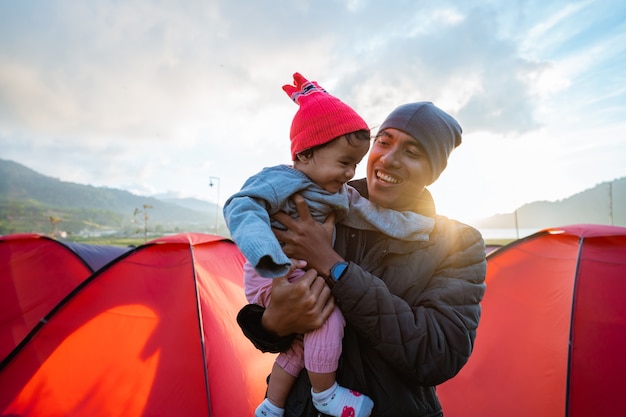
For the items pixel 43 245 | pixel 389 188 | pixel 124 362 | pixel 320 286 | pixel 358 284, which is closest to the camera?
pixel 358 284

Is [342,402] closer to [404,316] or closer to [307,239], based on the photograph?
[404,316]

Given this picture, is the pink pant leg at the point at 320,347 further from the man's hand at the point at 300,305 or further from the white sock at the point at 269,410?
the white sock at the point at 269,410

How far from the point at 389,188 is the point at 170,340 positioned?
3.20m

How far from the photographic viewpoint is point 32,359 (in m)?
3.74

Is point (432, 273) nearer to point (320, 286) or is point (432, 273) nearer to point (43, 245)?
point (320, 286)

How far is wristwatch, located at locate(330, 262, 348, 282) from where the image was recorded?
1499mm

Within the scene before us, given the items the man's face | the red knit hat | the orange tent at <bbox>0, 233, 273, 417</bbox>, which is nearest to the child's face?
the red knit hat

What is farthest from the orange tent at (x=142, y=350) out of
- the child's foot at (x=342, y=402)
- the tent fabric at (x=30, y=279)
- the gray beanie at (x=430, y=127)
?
the gray beanie at (x=430, y=127)

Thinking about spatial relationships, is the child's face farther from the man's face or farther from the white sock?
the white sock

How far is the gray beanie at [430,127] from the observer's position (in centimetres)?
189

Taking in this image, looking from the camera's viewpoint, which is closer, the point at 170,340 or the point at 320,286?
the point at 320,286

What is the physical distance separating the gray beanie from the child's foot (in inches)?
48.5

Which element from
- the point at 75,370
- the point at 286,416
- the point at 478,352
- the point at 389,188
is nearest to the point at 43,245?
the point at 75,370

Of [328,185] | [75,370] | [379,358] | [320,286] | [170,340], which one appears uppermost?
[328,185]
